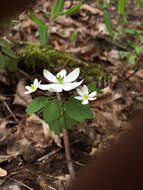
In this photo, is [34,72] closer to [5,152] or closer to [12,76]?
[12,76]

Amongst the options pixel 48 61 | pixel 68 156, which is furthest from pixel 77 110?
pixel 48 61

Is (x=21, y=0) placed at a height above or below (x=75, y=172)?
above

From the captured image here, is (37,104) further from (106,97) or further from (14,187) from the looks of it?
(106,97)

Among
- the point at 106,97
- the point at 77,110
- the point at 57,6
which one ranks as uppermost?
the point at 57,6

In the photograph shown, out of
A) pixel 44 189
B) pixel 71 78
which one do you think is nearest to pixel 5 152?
pixel 44 189

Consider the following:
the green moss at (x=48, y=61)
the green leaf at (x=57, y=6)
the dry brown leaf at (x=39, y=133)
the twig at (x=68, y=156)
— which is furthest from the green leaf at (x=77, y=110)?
the green moss at (x=48, y=61)

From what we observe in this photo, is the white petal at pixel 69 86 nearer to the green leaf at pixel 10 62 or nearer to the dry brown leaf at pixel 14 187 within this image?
the dry brown leaf at pixel 14 187
